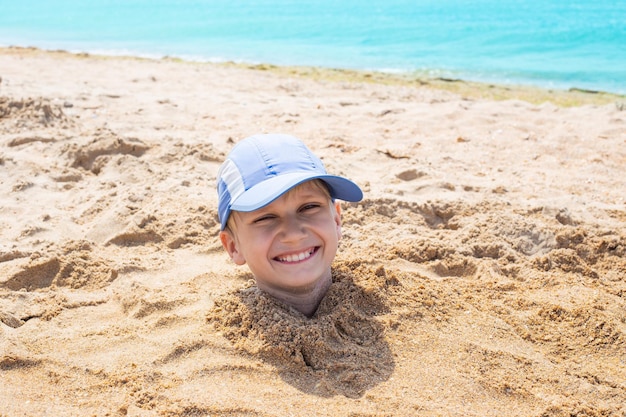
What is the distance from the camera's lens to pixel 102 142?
16.5 feet

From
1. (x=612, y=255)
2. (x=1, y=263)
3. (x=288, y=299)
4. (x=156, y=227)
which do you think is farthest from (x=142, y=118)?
(x=612, y=255)

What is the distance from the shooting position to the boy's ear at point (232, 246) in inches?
110

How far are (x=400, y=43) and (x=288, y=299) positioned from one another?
51.9 ft

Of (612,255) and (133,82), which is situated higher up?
(133,82)

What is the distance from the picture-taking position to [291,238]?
8.39 ft

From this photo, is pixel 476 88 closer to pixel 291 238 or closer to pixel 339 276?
pixel 339 276

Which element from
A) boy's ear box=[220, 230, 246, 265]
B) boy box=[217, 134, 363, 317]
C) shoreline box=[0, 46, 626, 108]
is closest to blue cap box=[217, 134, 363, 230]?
boy box=[217, 134, 363, 317]

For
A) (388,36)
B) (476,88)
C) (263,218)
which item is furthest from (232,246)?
(388,36)

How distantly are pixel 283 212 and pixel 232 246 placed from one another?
39cm

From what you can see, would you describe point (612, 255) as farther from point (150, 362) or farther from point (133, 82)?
point (133, 82)

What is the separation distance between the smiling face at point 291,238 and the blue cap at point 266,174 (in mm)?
67

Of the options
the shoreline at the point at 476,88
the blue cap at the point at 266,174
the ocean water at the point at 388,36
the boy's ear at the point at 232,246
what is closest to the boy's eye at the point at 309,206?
the blue cap at the point at 266,174

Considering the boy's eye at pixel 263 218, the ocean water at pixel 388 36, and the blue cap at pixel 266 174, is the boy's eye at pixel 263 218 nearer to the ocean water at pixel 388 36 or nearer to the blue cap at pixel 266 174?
the blue cap at pixel 266 174

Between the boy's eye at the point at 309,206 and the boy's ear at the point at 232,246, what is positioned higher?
the boy's eye at the point at 309,206
